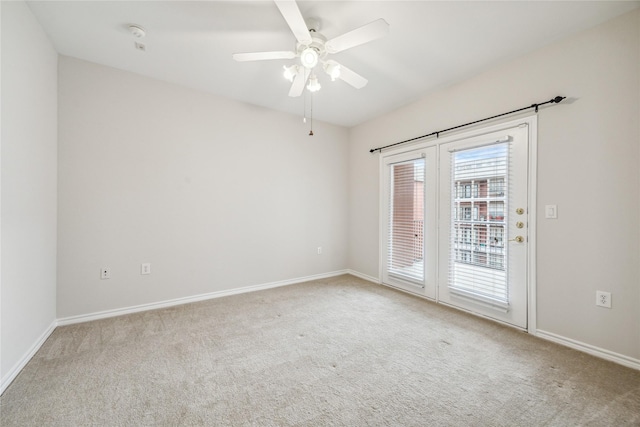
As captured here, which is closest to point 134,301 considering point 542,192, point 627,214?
point 542,192

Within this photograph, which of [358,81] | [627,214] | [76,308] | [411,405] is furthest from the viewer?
[76,308]

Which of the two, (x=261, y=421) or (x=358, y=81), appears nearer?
(x=261, y=421)

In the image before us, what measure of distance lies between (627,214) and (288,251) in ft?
11.6

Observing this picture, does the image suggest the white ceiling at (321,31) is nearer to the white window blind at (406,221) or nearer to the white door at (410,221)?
the white door at (410,221)

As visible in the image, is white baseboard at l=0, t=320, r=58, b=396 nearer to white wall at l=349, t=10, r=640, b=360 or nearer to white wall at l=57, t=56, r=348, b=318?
white wall at l=57, t=56, r=348, b=318

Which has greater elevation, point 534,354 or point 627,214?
point 627,214

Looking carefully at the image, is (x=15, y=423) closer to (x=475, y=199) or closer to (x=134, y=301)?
(x=134, y=301)

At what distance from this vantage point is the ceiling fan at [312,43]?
163 centimetres

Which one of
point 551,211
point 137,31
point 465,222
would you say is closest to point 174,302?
point 137,31

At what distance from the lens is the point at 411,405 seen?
1.58 meters

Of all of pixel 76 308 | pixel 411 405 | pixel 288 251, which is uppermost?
pixel 288 251

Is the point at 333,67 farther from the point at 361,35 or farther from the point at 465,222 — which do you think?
the point at 465,222

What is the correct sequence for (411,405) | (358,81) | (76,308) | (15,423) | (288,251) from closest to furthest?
1. (15,423)
2. (411,405)
3. (358,81)
4. (76,308)
5. (288,251)

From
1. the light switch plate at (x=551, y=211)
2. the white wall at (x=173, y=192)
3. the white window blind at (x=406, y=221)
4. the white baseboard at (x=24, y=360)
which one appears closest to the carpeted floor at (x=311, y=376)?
the white baseboard at (x=24, y=360)
